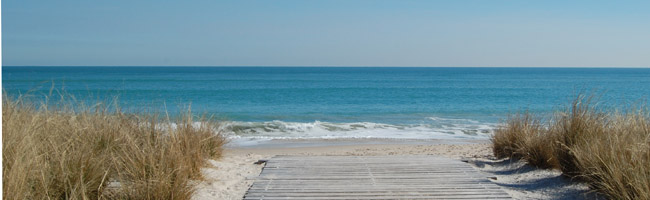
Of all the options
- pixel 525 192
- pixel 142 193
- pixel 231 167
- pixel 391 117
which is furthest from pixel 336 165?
pixel 391 117

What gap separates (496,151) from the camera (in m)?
7.92

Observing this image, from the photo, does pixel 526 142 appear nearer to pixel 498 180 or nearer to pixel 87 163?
pixel 498 180

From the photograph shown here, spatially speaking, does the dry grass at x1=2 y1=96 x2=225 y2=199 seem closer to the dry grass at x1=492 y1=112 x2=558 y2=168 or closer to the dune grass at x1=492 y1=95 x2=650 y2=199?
the dune grass at x1=492 y1=95 x2=650 y2=199

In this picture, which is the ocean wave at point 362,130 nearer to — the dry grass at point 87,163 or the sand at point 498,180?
the sand at point 498,180

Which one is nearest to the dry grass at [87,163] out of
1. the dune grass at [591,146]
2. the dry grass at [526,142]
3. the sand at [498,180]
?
the sand at [498,180]

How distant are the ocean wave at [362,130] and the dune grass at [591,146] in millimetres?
6540

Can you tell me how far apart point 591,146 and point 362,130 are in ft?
33.8

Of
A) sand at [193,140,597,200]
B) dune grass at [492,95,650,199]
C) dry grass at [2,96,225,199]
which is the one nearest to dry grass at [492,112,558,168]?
dune grass at [492,95,650,199]

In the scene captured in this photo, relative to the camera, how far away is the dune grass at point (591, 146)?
4.56 m

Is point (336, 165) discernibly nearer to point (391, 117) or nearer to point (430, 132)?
point (430, 132)

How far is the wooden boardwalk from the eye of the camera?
17.3 feet

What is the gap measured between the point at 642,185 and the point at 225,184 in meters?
3.91

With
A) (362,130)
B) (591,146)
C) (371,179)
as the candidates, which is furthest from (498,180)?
(362,130)

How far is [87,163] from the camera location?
4.68 m
